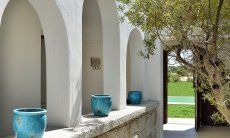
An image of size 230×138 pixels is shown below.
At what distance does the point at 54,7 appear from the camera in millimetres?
4949

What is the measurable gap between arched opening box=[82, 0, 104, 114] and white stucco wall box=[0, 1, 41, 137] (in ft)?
9.49

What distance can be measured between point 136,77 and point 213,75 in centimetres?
563

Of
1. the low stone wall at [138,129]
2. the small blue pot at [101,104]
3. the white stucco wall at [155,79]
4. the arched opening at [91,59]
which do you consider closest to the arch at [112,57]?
the low stone wall at [138,129]

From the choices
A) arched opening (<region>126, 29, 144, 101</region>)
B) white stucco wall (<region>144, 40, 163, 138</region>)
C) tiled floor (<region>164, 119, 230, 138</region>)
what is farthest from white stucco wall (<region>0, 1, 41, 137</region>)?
tiled floor (<region>164, 119, 230, 138</region>)

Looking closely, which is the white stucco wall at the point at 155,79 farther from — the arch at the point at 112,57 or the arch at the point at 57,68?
the arch at the point at 57,68

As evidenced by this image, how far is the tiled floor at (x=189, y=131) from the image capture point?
509 inches

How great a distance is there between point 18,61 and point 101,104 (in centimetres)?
161

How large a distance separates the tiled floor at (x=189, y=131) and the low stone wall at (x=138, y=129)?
9.06 feet

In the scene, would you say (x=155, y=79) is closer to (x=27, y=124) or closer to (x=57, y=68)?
(x=57, y=68)

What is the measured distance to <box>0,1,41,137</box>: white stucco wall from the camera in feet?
19.4

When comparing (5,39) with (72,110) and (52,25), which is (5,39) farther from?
(72,110)

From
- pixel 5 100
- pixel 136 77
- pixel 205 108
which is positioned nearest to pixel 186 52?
pixel 5 100

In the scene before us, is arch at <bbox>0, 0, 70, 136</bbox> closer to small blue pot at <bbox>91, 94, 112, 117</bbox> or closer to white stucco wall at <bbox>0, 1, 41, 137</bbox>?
white stucco wall at <bbox>0, 1, 41, 137</bbox>

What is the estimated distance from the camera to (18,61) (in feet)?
20.0
